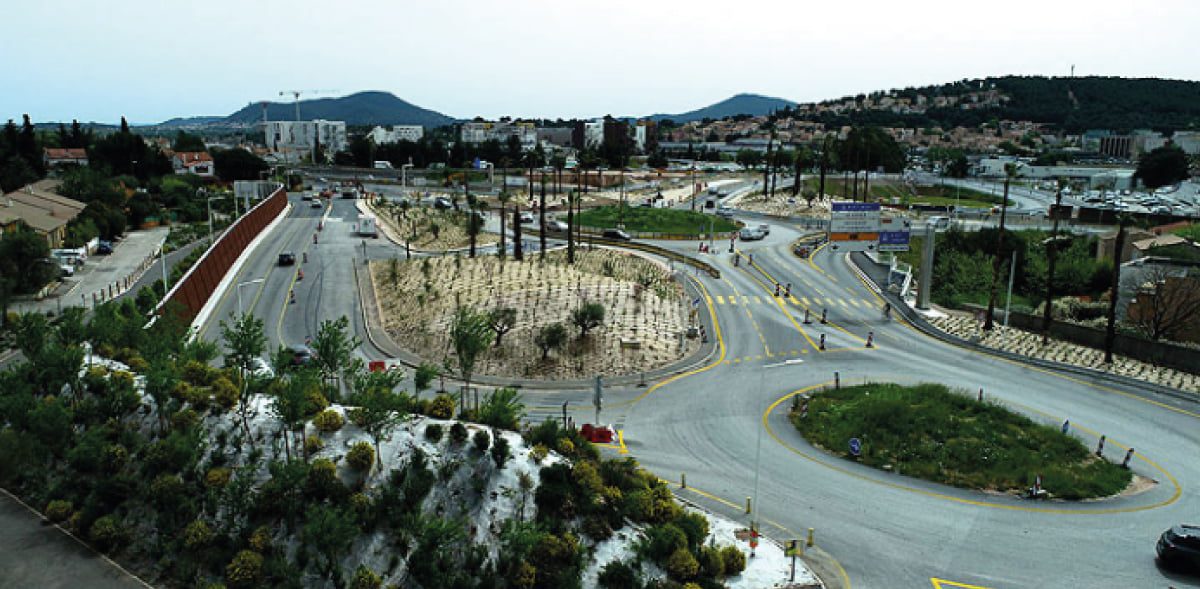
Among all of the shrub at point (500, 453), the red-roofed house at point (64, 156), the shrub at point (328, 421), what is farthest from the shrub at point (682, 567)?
the red-roofed house at point (64, 156)

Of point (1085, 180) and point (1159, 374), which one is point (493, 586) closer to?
point (1159, 374)

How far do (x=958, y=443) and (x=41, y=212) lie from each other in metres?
85.2

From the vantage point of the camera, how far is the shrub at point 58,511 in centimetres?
2286

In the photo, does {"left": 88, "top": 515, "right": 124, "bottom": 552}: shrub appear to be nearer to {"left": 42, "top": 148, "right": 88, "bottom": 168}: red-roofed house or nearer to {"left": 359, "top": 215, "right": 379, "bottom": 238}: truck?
{"left": 359, "top": 215, "right": 379, "bottom": 238}: truck

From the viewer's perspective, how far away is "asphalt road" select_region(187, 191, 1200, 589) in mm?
23078

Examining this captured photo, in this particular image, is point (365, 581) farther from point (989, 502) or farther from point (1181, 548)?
point (1181, 548)

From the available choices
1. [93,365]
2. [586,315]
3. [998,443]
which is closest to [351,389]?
[93,365]

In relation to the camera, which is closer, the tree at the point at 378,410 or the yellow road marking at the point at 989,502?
the tree at the point at 378,410

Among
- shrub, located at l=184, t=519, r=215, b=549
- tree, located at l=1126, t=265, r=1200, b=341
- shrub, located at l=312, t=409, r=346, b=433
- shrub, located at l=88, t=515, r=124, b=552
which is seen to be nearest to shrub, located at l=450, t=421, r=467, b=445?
shrub, located at l=312, t=409, r=346, b=433

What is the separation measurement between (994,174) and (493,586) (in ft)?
636

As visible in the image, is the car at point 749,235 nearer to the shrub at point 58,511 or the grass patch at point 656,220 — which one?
the grass patch at point 656,220

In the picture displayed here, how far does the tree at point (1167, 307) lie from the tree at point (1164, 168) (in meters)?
123

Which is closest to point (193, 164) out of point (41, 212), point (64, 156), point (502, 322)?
point (64, 156)

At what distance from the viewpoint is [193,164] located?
146 metres
